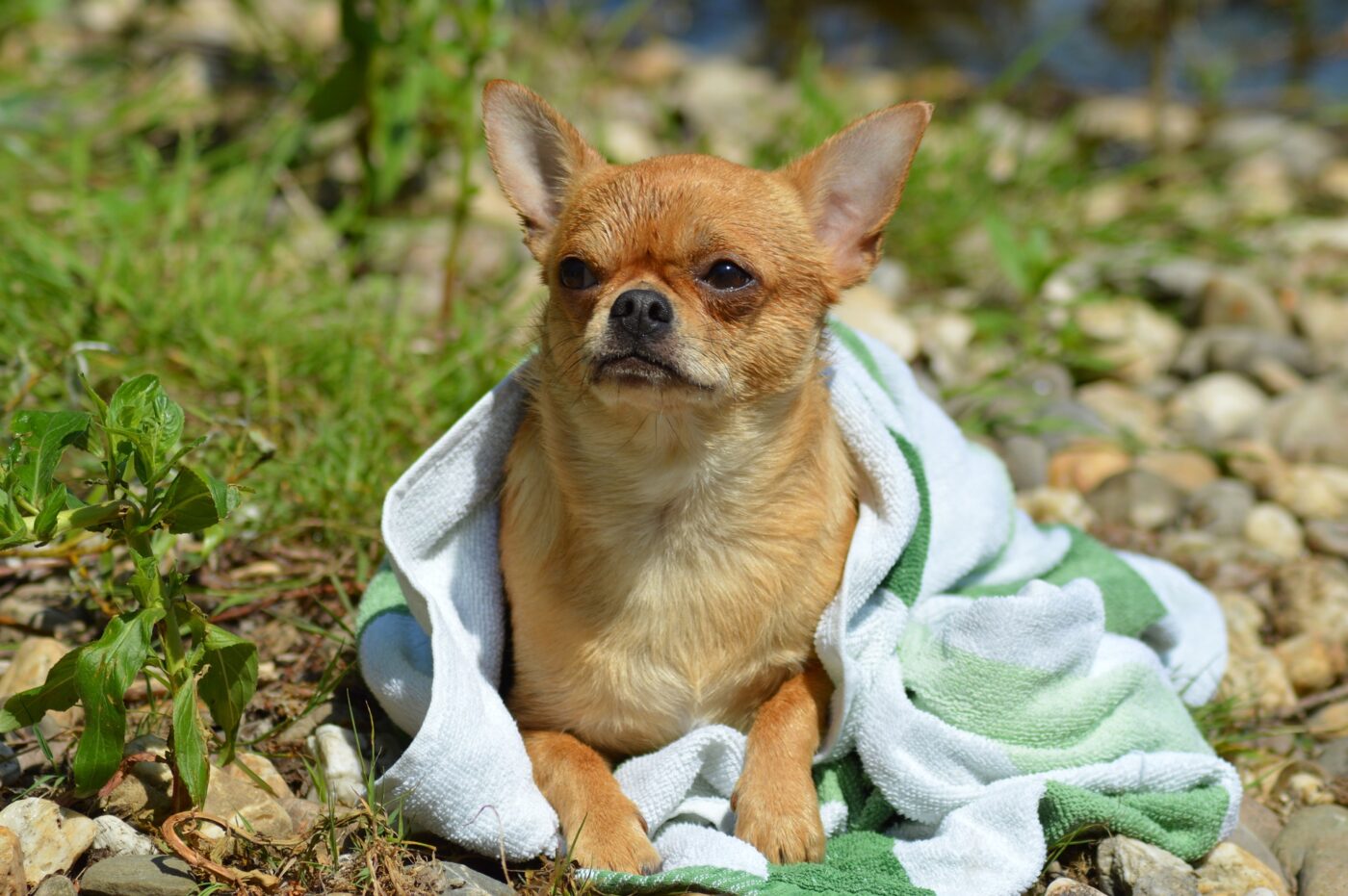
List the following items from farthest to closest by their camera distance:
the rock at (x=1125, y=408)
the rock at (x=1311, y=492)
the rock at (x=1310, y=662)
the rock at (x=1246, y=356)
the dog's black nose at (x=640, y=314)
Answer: the rock at (x=1246, y=356) → the rock at (x=1125, y=408) → the rock at (x=1311, y=492) → the rock at (x=1310, y=662) → the dog's black nose at (x=640, y=314)

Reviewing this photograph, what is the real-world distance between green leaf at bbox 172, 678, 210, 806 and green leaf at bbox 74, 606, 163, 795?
0.09m

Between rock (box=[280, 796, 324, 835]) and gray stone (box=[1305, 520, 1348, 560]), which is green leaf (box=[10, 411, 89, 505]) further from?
gray stone (box=[1305, 520, 1348, 560])

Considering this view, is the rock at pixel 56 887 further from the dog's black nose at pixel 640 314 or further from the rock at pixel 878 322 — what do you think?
the rock at pixel 878 322

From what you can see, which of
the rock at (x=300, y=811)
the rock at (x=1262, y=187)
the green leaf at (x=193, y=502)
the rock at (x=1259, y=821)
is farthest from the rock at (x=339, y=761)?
the rock at (x=1262, y=187)

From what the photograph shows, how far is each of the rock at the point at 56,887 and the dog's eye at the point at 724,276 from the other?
1.56 metres

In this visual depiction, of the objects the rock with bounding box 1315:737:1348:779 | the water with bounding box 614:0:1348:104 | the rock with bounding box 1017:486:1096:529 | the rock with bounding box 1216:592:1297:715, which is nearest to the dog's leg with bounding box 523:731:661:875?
the rock with bounding box 1216:592:1297:715

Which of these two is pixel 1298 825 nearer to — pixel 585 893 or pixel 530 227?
pixel 585 893

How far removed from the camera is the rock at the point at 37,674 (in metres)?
2.79

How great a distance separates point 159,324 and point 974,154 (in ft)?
11.6

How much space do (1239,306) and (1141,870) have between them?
10.2ft

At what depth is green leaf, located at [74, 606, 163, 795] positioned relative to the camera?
2174 millimetres

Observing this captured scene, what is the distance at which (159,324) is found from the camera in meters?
3.93

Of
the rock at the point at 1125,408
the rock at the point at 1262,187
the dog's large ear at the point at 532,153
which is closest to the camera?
the dog's large ear at the point at 532,153

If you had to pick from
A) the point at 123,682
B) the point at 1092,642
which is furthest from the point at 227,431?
the point at 1092,642
